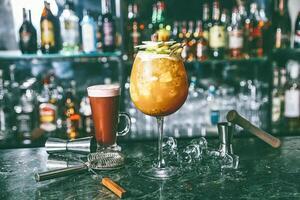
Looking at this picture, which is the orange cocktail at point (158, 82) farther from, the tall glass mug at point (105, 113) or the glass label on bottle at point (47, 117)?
the glass label on bottle at point (47, 117)

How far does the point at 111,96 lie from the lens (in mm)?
1149

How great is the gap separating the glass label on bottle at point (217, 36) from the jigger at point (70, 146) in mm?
1538

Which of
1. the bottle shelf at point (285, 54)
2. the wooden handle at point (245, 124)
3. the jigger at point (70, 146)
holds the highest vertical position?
the bottle shelf at point (285, 54)

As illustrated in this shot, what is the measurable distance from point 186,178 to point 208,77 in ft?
6.08

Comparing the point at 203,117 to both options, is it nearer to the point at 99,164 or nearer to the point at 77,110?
A: the point at 77,110

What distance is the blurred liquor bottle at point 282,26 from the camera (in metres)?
2.66

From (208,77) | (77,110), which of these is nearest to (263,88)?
(208,77)

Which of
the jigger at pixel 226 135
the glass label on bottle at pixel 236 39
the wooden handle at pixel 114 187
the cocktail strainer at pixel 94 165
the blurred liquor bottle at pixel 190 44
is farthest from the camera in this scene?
the blurred liquor bottle at pixel 190 44

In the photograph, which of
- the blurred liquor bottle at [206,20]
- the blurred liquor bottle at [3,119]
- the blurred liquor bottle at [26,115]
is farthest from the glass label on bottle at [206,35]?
the blurred liquor bottle at [3,119]

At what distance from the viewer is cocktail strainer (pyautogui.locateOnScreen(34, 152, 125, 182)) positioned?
38.4 inches

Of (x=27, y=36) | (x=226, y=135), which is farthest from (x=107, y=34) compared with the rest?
(x=226, y=135)

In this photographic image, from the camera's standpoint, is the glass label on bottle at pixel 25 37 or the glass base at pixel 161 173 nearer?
the glass base at pixel 161 173

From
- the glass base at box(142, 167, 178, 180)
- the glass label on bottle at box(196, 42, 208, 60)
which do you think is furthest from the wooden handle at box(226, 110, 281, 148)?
the glass label on bottle at box(196, 42, 208, 60)

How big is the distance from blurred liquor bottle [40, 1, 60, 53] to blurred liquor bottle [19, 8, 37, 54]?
0.07 meters
